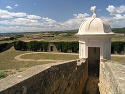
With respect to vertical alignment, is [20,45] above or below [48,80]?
below

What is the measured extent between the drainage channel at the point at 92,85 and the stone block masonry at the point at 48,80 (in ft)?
0.95

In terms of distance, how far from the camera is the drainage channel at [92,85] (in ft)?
25.8

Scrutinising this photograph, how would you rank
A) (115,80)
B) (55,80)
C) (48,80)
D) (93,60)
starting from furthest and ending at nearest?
1. (93,60)
2. (55,80)
3. (48,80)
4. (115,80)

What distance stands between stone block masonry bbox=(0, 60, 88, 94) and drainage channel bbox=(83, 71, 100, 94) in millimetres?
289

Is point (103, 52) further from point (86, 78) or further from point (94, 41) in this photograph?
point (86, 78)

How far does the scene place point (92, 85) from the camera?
807 cm

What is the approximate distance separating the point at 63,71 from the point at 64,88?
549 mm

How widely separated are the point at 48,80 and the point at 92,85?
405 centimetres

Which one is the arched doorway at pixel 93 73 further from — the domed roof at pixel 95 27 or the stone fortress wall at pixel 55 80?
the domed roof at pixel 95 27

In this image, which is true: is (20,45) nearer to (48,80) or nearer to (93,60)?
(93,60)

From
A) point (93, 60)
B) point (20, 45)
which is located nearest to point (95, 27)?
point (93, 60)

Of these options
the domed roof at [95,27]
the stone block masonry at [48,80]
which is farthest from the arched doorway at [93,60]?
the domed roof at [95,27]

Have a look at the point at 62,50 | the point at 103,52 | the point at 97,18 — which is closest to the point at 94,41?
the point at 103,52

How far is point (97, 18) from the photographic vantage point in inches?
327
